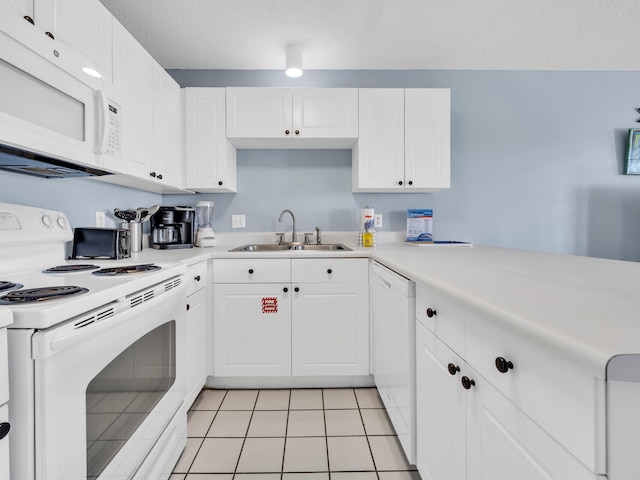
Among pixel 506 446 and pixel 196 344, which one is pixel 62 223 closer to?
pixel 196 344

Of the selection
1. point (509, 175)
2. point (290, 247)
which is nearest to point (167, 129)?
point (290, 247)

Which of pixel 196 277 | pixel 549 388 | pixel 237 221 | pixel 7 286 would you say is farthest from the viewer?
pixel 237 221

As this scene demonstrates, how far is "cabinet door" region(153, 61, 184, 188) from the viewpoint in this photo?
1.94m

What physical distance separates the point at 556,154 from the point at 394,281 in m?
2.30

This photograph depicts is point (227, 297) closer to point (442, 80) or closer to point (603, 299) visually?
point (603, 299)

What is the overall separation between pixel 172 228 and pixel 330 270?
45.8 inches

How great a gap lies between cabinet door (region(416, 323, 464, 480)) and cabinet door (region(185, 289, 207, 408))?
1215 millimetres

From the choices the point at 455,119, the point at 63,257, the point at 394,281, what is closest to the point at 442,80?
the point at 455,119

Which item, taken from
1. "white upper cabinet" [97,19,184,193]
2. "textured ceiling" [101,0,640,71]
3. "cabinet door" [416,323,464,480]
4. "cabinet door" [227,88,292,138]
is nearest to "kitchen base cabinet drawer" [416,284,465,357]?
"cabinet door" [416,323,464,480]

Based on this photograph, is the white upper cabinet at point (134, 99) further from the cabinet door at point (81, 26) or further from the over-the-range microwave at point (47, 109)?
the over-the-range microwave at point (47, 109)

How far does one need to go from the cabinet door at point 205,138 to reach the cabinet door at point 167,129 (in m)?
0.07

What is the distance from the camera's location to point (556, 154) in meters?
2.71

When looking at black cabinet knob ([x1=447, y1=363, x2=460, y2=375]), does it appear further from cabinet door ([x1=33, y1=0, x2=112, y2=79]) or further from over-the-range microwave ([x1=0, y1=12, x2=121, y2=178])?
cabinet door ([x1=33, y1=0, x2=112, y2=79])

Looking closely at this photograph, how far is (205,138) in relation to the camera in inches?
91.4
